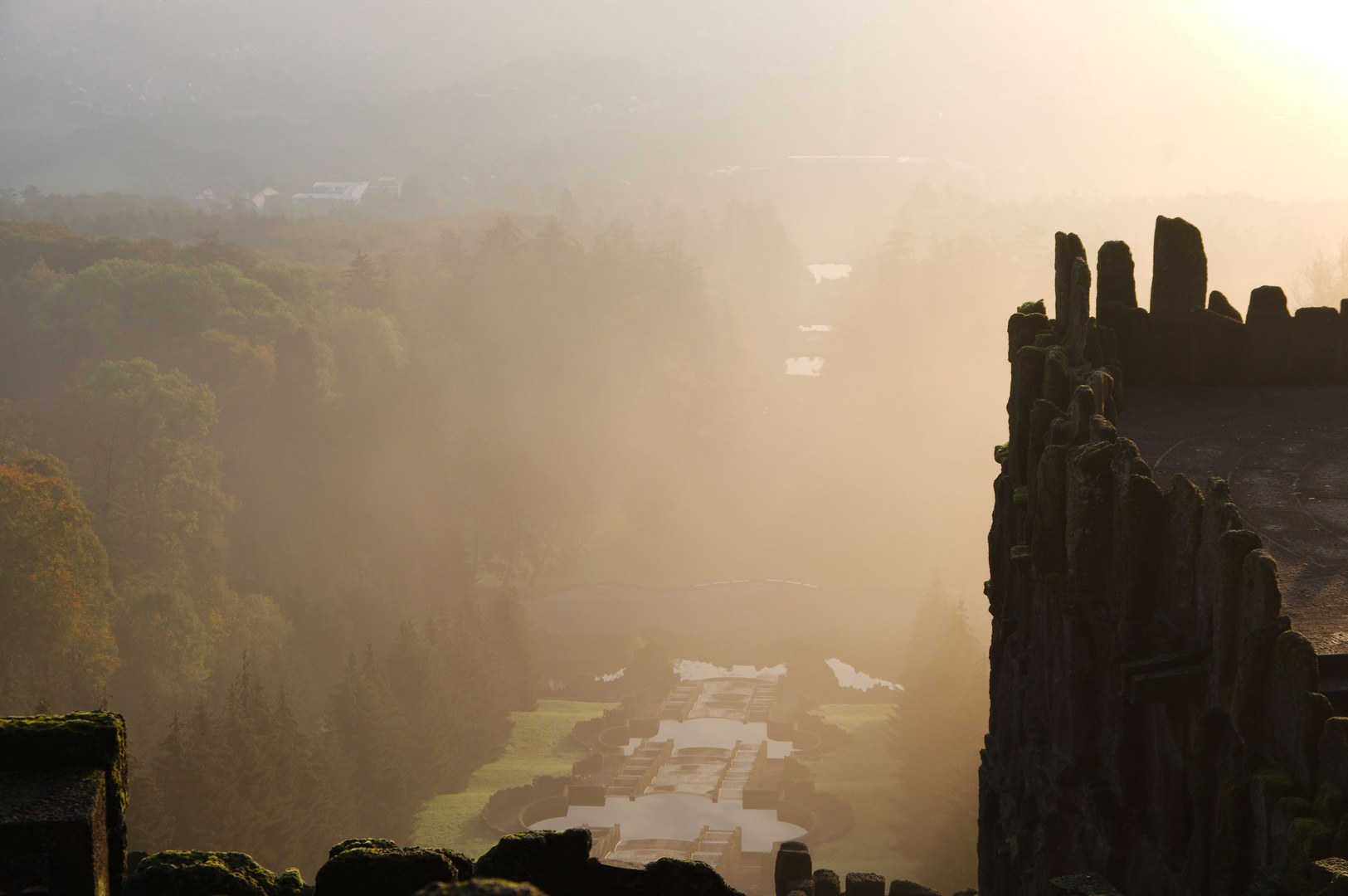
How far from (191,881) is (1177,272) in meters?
15.8

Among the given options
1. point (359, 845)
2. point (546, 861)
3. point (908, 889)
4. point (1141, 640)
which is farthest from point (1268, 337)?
point (359, 845)

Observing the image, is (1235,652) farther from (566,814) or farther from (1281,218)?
(1281,218)

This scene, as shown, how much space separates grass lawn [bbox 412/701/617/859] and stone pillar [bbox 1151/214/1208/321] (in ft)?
125

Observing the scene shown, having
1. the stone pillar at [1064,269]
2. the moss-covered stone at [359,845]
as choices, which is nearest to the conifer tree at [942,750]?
the stone pillar at [1064,269]

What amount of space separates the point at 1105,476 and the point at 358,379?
9396 cm

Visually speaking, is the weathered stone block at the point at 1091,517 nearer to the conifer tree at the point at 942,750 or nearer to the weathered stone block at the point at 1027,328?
the weathered stone block at the point at 1027,328

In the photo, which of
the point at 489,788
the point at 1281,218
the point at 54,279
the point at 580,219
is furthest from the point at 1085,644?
the point at 580,219

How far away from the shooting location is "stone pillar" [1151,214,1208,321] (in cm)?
1652

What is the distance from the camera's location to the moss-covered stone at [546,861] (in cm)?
577

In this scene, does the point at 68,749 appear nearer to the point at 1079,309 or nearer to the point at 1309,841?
the point at 1309,841

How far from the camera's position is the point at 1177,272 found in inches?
661

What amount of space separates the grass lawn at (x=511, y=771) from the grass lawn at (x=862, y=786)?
13.5 meters

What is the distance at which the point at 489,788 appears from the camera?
56.8 m

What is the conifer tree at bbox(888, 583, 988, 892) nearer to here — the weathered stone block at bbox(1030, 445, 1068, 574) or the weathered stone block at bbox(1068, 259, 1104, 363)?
the weathered stone block at bbox(1068, 259, 1104, 363)
